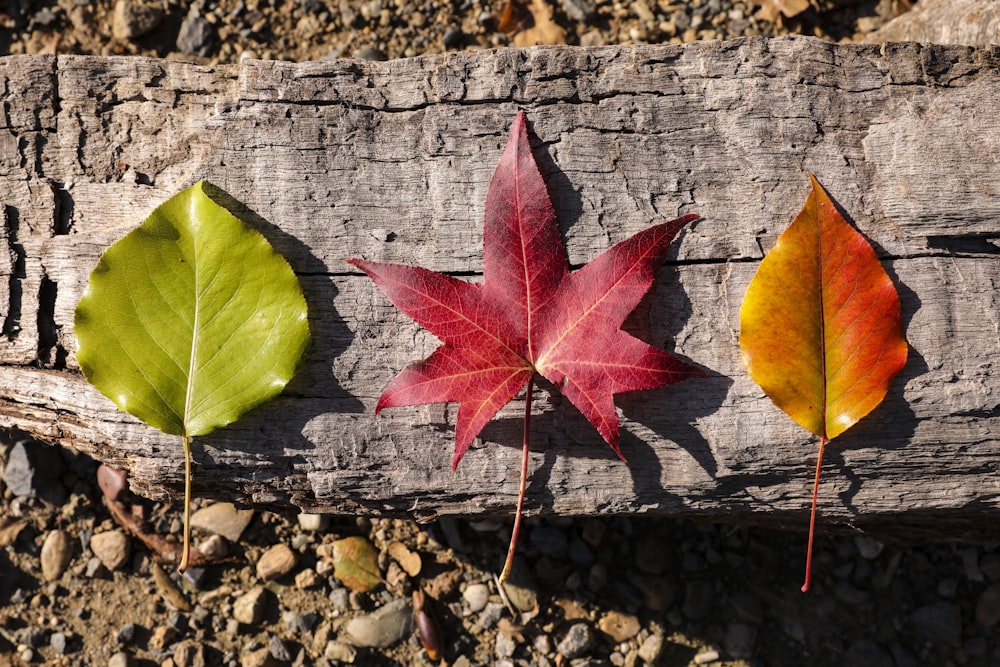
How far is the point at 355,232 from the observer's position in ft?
5.75

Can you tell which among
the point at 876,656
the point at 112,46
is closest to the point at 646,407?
the point at 876,656

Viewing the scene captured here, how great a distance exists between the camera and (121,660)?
2340 mm

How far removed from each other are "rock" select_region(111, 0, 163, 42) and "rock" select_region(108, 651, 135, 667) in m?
2.08

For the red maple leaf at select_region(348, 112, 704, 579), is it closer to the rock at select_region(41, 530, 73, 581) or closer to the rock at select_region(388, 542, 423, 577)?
the rock at select_region(388, 542, 423, 577)

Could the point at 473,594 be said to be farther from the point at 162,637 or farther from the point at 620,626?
the point at 162,637

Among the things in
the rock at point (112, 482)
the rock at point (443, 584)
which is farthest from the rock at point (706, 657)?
the rock at point (112, 482)

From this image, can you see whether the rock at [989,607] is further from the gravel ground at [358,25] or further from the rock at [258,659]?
the rock at [258,659]

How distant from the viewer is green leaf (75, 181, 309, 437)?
64.8 inches

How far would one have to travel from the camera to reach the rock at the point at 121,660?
234cm

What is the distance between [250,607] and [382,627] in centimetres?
42

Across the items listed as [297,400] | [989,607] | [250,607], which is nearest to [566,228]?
[297,400]

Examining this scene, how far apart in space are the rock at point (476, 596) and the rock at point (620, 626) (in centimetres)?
36

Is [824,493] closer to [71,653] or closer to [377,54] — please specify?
[377,54]

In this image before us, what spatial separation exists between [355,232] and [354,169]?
0.15m
